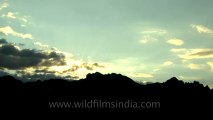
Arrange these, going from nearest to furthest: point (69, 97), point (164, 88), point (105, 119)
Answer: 1. point (105, 119)
2. point (69, 97)
3. point (164, 88)

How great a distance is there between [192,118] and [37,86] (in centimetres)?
10098

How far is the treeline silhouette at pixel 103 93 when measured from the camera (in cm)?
16025

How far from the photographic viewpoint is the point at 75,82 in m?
195

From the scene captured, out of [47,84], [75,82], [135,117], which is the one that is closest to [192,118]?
[135,117]

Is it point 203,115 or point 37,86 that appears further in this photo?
point 37,86

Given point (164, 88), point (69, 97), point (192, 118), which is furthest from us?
point (164, 88)

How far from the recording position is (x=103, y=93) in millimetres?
180375

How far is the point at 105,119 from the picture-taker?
493ft

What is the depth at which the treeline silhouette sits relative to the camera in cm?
16025

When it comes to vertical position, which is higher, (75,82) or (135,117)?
(75,82)

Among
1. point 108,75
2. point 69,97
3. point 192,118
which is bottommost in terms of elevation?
point 192,118

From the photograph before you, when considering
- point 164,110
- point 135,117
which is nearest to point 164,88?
point 164,110

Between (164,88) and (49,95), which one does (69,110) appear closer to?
(49,95)

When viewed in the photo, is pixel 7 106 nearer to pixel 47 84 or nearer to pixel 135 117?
pixel 47 84
